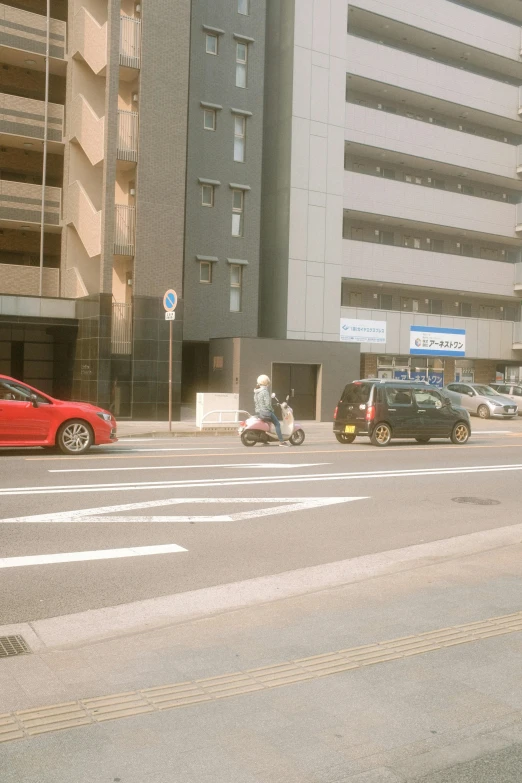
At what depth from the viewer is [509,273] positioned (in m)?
49.6

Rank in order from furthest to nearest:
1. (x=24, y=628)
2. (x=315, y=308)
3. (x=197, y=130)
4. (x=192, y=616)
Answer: (x=315, y=308) → (x=197, y=130) → (x=192, y=616) → (x=24, y=628)

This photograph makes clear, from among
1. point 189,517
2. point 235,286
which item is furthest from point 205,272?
point 189,517

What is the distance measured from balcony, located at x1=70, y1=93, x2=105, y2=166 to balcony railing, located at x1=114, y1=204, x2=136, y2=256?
195 cm

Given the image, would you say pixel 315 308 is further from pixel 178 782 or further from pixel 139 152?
pixel 178 782

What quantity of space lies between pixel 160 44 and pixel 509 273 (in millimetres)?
27249

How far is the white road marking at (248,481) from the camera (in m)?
11.4

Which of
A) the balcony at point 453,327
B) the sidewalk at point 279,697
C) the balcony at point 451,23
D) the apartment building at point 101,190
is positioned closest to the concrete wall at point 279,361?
the apartment building at point 101,190

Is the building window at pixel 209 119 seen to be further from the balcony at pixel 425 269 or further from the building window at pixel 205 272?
the balcony at pixel 425 269

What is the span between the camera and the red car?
51.6 feet

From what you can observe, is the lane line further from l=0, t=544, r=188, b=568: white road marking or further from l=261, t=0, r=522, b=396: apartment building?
l=261, t=0, r=522, b=396: apartment building

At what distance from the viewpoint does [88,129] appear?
3088cm

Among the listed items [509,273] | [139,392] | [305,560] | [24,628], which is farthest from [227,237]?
[24,628]

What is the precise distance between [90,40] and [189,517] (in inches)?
1028

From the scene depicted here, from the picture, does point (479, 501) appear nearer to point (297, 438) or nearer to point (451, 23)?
point (297, 438)
